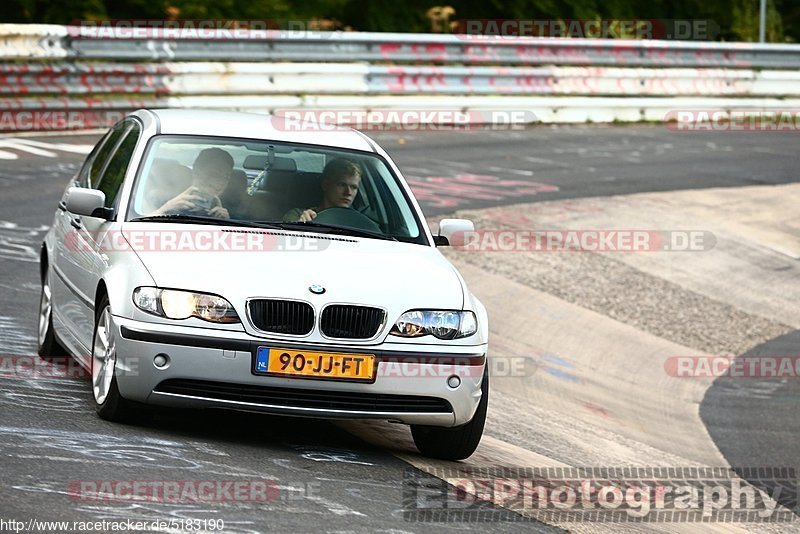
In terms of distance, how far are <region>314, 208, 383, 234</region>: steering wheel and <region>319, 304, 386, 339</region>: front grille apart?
104 cm

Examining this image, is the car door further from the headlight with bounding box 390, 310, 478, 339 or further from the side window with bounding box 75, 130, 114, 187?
the headlight with bounding box 390, 310, 478, 339

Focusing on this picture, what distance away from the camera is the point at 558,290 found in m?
14.0

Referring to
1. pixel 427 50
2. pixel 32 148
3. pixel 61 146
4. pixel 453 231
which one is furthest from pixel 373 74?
pixel 453 231

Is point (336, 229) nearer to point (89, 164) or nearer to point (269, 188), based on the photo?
point (269, 188)

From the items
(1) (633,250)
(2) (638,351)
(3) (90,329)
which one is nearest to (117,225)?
(3) (90,329)

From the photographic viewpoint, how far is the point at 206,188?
7.69 metres

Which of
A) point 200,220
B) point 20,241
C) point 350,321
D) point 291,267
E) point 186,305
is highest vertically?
point 200,220

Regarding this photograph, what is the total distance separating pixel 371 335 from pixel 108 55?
13.6 m

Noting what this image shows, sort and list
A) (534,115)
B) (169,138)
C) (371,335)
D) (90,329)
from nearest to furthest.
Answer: (371,335) → (90,329) → (169,138) → (534,115)

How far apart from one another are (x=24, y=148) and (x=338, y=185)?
1073 centimetres

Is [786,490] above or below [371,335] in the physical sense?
below

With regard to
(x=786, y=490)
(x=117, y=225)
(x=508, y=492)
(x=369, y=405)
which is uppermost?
(x=117, y=225)

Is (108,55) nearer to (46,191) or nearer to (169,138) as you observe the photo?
(46,191)

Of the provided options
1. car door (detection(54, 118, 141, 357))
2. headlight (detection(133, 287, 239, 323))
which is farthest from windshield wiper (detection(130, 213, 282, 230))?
headlight (detection(133, 287, 239, 323))
